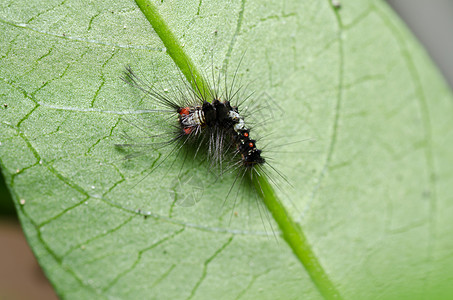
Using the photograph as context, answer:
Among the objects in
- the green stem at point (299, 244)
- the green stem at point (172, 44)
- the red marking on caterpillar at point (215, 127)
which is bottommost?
the green stem at point (299, 244)

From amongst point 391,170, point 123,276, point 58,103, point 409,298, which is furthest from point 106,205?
point 409,298

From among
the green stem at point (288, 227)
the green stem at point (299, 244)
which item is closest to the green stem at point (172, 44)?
the green stem at point (288, 227)

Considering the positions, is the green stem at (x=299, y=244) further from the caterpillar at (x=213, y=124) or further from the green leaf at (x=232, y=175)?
the caterpillar at (x=213, y=124)

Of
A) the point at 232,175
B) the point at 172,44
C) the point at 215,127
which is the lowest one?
the point at 232,175

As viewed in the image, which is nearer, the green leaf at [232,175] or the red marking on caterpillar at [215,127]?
the green leaf at [232,175]

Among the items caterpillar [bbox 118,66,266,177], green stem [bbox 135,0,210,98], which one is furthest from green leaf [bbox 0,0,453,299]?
caterpillar [bbox 118,66,266,177]

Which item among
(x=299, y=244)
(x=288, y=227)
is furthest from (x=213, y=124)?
(x=299, y=244)

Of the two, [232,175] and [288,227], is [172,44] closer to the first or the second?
[232,175]

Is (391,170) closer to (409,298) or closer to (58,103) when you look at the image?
(409,298)

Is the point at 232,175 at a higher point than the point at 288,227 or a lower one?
higher
